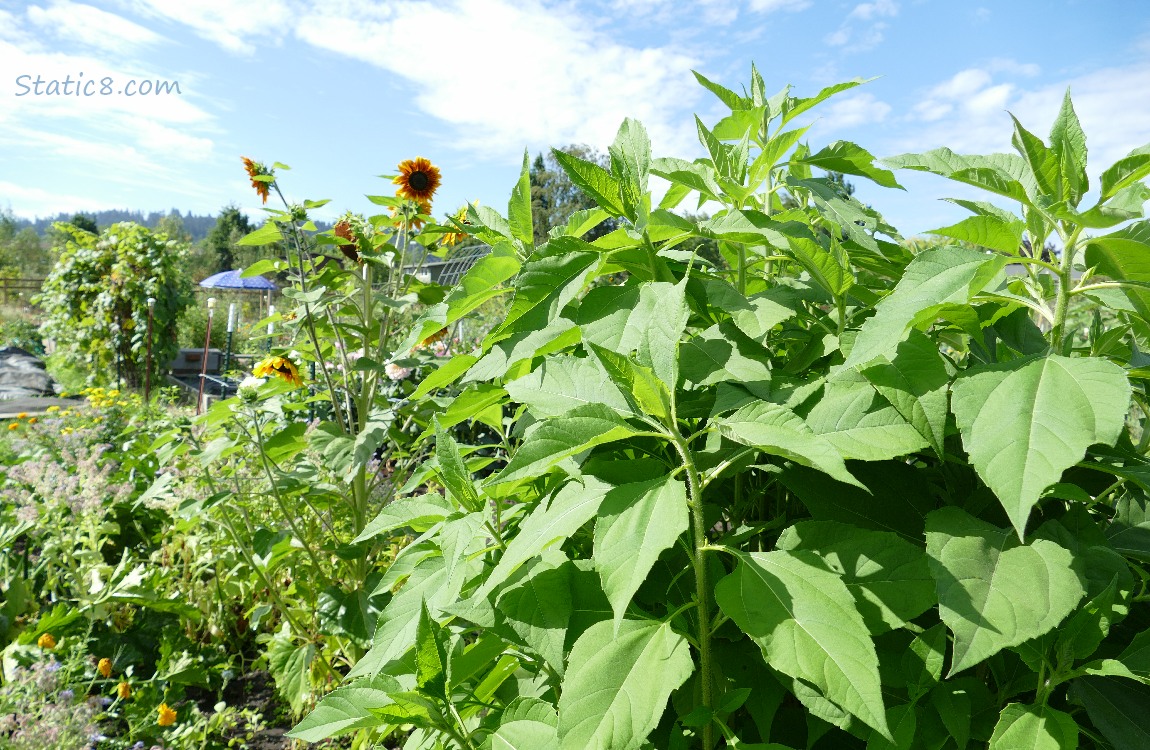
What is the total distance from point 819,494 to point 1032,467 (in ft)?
0.82

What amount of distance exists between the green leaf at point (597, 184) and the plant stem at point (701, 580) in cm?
33

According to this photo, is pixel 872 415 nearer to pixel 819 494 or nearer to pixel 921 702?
pixel 819 494

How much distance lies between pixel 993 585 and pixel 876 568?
4.3 inches

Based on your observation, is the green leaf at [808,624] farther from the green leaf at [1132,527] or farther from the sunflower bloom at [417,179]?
the sunflower bloom at [417,179]

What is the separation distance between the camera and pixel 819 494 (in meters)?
0.84

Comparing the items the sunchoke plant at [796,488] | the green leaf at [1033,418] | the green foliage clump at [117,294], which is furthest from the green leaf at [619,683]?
the green foliage clump at [117,294]

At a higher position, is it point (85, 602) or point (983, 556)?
point (983, 556)

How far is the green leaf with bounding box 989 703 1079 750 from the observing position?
68 cm

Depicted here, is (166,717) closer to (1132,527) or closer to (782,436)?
(782,436)

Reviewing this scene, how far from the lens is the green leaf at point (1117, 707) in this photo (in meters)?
0.71

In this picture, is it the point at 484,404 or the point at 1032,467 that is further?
the point at 484,404

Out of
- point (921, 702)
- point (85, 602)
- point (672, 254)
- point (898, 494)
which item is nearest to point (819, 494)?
point (898, 494)

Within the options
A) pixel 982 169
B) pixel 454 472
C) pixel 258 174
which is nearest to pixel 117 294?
pixel 258 174

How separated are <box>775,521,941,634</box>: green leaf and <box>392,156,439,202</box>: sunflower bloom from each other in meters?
3.01
